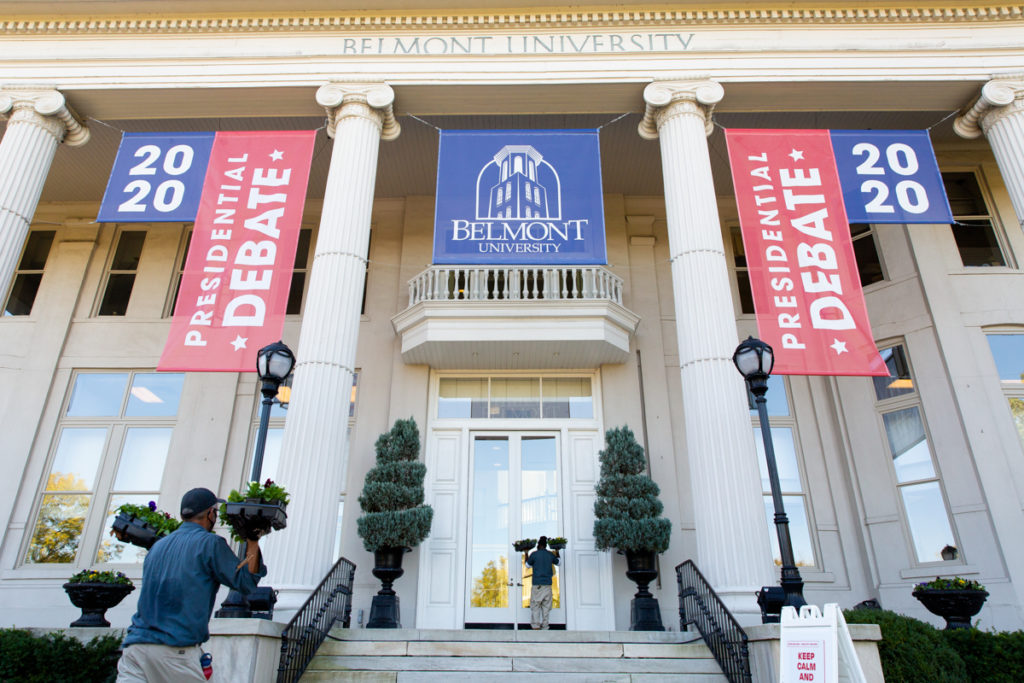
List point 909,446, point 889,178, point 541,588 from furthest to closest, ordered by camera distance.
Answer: point 909,446
point 541,588
point 889,178

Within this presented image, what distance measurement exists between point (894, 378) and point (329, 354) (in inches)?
388

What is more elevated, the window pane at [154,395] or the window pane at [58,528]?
the window pane at [154,395]

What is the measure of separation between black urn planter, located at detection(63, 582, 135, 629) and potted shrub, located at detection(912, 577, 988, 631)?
9549 millimetres

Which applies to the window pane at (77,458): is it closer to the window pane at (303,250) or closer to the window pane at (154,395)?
the window pane at (154,395)

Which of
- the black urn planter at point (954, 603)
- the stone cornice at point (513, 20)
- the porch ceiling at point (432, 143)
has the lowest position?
the black urn planter at point (954, 603)

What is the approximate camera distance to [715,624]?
22.7 ft

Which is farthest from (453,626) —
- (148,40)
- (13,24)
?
(13,24)

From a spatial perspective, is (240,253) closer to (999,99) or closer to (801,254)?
(801,254)

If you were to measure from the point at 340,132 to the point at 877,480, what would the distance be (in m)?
10.8

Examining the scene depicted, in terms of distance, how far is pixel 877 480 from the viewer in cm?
1148

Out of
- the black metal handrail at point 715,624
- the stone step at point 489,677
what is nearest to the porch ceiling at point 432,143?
the black metal handrail at point 715,624

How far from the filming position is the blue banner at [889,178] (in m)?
9.46

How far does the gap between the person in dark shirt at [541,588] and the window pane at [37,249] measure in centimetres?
1212

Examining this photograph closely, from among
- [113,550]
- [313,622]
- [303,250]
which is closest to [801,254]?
[313,622]
